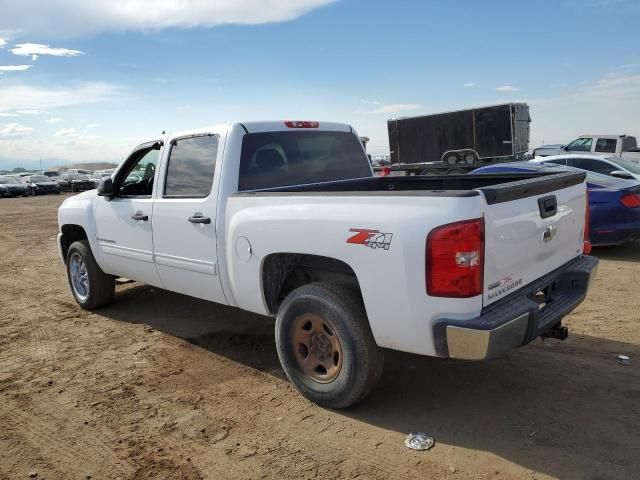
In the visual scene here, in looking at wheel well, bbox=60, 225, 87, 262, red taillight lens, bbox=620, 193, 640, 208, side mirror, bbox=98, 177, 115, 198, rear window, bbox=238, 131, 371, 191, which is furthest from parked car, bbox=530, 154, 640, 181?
wheel well, bbox=60, 225, 87, 262

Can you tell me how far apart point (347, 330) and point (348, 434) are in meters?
0.66

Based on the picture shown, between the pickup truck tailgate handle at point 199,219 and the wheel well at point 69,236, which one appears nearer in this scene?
the pickup truck tailgate handle at point 199,219

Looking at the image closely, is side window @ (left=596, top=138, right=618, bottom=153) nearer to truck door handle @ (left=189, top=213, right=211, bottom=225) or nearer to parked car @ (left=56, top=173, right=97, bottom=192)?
truck door handle @ (left=189, top=213, right=211, bottom=225)

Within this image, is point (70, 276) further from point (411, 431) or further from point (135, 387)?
point (411, 431)

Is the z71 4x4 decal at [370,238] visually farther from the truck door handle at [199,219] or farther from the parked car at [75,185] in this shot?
the parked car at [75,185]

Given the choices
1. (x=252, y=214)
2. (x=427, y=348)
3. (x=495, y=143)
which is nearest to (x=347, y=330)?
(x=427, y=348)

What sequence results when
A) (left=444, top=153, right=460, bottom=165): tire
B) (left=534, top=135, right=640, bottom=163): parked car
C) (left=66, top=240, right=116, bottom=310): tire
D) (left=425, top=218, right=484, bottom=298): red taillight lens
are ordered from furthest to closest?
1. (left=444, top=153, right=460, bottom=165): tire
2. (left=534, top=135, right=640, bottom=163): parked car
3. (left=66, top=240, right=116, bottom=310): tire
4. (left=425, top=218, right=484, bottom=298): red taillight lens

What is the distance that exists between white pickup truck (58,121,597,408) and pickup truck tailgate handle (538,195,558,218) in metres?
0.01

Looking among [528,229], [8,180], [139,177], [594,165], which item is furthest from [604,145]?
[8,180]

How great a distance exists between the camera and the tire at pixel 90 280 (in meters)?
6.04

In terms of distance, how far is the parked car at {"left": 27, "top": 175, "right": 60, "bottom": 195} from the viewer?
37797mm

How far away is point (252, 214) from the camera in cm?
383

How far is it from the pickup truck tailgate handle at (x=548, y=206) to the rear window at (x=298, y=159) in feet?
6.87

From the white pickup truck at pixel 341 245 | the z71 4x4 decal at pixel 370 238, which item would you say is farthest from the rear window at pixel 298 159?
the z71 4x4 decal at pixel 370 238
